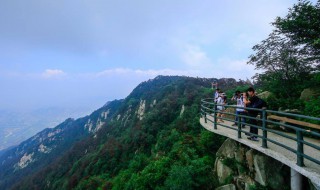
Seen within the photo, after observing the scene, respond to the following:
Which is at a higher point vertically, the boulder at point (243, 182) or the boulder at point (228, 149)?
the boulder at point (228, 149)

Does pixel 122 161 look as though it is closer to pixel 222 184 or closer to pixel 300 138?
pixel 222 184

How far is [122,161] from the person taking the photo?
4284cm

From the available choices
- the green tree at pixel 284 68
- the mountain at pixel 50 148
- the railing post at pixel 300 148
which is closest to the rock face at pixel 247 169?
the railing post at pixel 300 148

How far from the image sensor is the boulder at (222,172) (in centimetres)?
→ 818

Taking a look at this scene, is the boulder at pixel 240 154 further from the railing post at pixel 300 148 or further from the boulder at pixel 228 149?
the railing post at pixel 300 148

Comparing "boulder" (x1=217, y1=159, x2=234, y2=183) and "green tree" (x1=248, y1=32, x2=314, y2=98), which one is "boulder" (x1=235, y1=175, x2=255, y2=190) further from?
"green tree" (x1=248, y1=32, x2=314, y2=98)

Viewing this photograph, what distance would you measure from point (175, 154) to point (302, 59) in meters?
7.96

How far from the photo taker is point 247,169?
24.1 feet

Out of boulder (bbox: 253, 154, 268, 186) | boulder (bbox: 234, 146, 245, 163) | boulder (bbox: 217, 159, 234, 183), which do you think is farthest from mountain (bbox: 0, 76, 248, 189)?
boulder (bbox: 253, 154, 268, 186)

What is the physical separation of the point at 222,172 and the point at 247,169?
1.35 m

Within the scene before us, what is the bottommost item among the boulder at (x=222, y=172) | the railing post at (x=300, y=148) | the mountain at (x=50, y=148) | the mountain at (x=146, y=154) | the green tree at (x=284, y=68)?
the mountain at (x=50, y=148)

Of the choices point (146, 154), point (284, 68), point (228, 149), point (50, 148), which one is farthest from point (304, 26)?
point (50, 148)

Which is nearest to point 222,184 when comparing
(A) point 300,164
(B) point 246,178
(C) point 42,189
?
(B) point 246,178

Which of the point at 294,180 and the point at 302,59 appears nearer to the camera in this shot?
the point at 294,180
